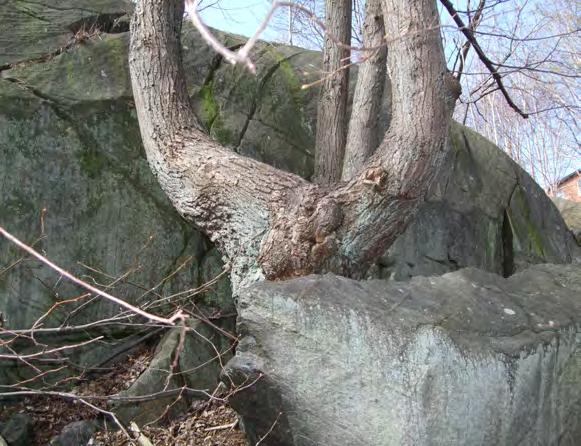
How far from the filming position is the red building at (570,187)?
65.8 feet

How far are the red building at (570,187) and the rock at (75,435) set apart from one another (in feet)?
54.7

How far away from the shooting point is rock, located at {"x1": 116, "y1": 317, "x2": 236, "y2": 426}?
448cm

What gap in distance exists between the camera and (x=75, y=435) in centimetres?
420

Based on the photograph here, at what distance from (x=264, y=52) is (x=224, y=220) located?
2700mm

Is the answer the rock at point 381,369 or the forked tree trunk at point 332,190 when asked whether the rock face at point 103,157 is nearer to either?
the forked tree trunk at point 332,190

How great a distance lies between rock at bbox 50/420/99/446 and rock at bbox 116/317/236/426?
0.22m

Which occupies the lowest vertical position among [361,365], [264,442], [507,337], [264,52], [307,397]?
[264,442]

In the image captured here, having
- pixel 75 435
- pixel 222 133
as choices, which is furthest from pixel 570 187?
pixel 75 435

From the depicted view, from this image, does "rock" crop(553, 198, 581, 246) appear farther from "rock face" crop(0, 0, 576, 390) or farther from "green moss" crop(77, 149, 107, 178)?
"green moss" crop(77, 149, 107, 178)

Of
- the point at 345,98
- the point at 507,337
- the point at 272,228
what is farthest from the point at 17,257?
the point at 507,337

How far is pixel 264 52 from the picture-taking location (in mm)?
6062

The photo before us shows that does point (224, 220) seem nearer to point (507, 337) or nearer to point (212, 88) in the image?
point (507, 337)

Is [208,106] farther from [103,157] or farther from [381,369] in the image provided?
[381,369]

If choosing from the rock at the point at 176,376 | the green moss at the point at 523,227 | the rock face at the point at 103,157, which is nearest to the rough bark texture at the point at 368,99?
the rock face at the point at 103,157
